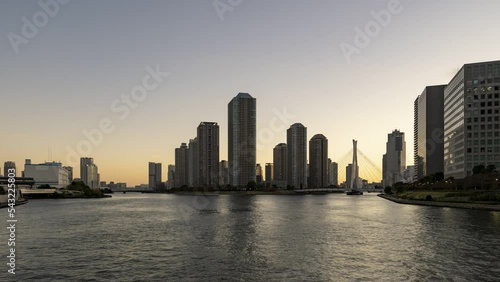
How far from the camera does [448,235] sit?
59.7 metres

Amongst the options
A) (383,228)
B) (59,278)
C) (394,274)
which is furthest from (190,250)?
(383,228)

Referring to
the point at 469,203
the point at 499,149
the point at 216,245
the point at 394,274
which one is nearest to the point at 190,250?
the point at 216,245

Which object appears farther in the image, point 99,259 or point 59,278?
→ point 99,259

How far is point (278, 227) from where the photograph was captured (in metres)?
73.1

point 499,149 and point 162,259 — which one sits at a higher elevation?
point 499,149

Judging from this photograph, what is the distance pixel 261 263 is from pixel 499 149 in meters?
208

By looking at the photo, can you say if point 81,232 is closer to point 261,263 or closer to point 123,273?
point 123,273

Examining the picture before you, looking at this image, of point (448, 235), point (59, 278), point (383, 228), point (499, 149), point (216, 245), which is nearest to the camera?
point (59, 278)

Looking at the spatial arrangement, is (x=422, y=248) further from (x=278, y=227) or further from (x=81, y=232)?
(x=81, y=232)

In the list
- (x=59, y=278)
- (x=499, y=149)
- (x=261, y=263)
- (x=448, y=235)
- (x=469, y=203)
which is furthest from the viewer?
(x=499, y=149)

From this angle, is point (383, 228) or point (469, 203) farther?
point (469, 203)

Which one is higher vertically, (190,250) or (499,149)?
(499,149)

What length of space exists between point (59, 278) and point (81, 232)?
33.4m

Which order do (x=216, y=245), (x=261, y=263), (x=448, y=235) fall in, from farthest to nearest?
(x=448, y=235), (x=216, y=245), (x=261, y=263)
